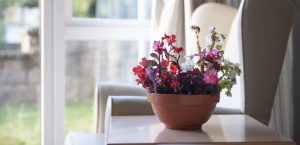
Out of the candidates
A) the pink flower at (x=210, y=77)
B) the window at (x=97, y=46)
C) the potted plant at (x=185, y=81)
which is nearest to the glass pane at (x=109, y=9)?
the window at (x=97, y=46)

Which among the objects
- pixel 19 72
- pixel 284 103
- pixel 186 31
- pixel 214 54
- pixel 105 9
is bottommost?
pixel 284 103

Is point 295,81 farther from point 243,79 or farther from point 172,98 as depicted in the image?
point 172,98

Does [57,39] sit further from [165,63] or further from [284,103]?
[165,63]

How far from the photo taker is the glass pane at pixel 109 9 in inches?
97.9

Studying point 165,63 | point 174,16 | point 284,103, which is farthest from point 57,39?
point 165,63

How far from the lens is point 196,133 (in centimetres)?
115

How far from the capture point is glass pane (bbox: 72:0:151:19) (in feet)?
8.16

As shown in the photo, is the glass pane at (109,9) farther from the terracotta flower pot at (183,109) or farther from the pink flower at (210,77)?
the pink flower at (210,77)

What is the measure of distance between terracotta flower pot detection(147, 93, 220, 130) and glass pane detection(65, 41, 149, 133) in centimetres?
140

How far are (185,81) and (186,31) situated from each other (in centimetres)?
110

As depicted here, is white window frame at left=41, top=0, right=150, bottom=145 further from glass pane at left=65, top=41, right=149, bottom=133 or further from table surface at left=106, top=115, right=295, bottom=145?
table surface at left=106, top=115, right=295, bottom=145

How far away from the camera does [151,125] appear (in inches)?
48.8

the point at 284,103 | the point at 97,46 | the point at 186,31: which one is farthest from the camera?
the point at 97,46

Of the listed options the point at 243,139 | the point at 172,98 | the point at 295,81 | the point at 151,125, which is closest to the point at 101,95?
the point at 151,125
